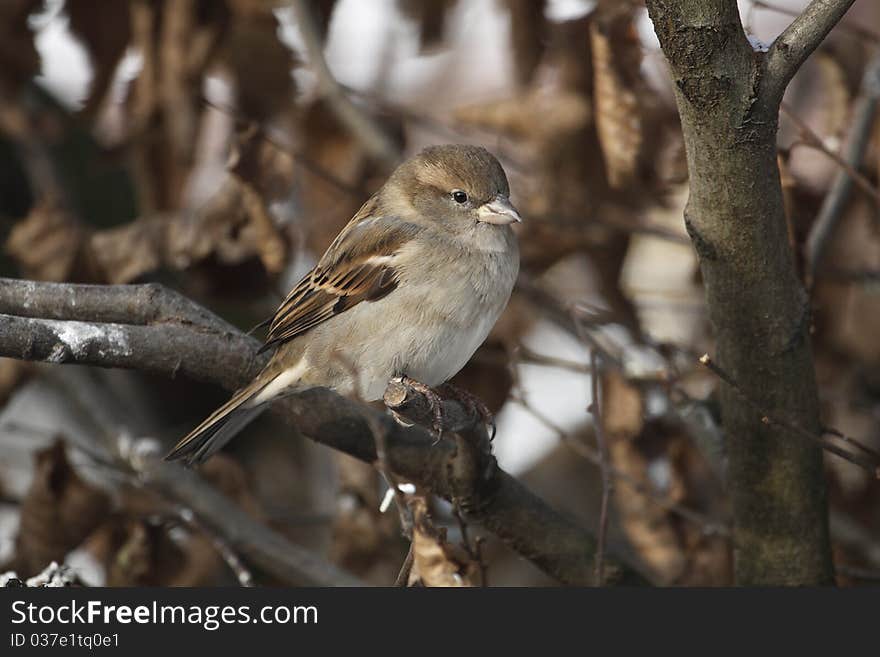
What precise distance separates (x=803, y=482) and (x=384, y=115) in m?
2.14

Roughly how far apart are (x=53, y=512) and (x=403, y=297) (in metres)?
1.24

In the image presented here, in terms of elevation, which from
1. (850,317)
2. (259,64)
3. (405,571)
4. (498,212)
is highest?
(259,64)

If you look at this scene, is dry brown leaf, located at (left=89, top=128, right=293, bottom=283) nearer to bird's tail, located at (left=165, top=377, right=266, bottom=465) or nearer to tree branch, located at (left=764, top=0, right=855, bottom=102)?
bird's tail, located at (left=165, top=377, right=266, bottom=465)

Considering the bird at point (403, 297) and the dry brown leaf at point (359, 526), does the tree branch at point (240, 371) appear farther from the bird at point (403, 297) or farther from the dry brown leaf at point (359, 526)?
the dry brown leaf at point (359, 526)

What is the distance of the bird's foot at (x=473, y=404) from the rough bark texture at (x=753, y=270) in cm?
61

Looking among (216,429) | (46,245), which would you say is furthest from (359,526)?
(46,245)

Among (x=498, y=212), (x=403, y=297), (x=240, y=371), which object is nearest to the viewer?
(x=240, y=371)

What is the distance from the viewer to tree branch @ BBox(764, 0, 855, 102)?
7.77ft

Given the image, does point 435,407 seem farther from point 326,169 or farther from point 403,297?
point 326,169

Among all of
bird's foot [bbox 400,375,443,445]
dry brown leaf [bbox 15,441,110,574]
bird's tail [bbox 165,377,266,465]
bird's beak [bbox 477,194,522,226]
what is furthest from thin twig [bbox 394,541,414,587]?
dry brown leaf [bbox 15,441,110,574]

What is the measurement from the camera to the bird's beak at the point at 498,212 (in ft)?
10.7

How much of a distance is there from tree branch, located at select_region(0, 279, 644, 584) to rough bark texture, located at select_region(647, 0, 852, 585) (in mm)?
429

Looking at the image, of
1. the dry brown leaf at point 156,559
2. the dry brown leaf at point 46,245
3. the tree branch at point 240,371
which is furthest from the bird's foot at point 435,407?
the dry brown leaf at point 46,245

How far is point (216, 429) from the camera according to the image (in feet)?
10.6
